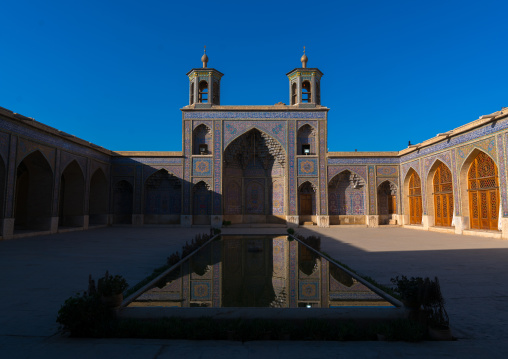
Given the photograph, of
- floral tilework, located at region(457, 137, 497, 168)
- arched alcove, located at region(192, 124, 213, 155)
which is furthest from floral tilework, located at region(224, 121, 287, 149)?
floral tilework, located at region(457, 137, 497, 168)

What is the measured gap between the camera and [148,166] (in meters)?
17.5

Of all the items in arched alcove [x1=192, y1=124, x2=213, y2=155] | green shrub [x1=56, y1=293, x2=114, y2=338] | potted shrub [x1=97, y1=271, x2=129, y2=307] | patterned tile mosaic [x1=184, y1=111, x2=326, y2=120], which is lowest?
green shrub [x1=56, y1=293, x2=114, y2=338]

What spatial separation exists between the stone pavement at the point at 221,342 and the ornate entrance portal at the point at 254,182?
10574 mm

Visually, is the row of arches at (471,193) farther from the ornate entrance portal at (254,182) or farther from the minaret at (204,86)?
the minaret at (204,86)

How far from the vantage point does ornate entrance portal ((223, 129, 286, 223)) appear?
18.2m

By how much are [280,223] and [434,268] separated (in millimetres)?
12581

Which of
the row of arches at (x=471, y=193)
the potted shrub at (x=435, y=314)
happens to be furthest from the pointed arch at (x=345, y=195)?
the potted shrub at (x=435, y=314)

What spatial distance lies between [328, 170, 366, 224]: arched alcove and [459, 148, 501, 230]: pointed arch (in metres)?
5.58

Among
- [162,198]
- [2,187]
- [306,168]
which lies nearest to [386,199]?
[306,168]

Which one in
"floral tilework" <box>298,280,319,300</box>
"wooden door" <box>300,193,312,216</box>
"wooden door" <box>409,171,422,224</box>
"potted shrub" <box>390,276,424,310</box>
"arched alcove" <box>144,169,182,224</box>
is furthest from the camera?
"wooden door" <box>300,193,312,216</box>

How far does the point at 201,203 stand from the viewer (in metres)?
17.3

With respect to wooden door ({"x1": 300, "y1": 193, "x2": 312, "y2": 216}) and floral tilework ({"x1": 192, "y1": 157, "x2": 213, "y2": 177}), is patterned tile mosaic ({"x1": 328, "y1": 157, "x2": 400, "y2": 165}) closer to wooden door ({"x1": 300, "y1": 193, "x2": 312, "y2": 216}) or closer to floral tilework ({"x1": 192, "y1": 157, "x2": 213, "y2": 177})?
wooden door ({"x1": 300, "y1": 193, "x2": 312, "y2": 216})

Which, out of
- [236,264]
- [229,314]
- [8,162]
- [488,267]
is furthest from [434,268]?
[8,162]

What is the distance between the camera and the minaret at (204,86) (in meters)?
17.7
